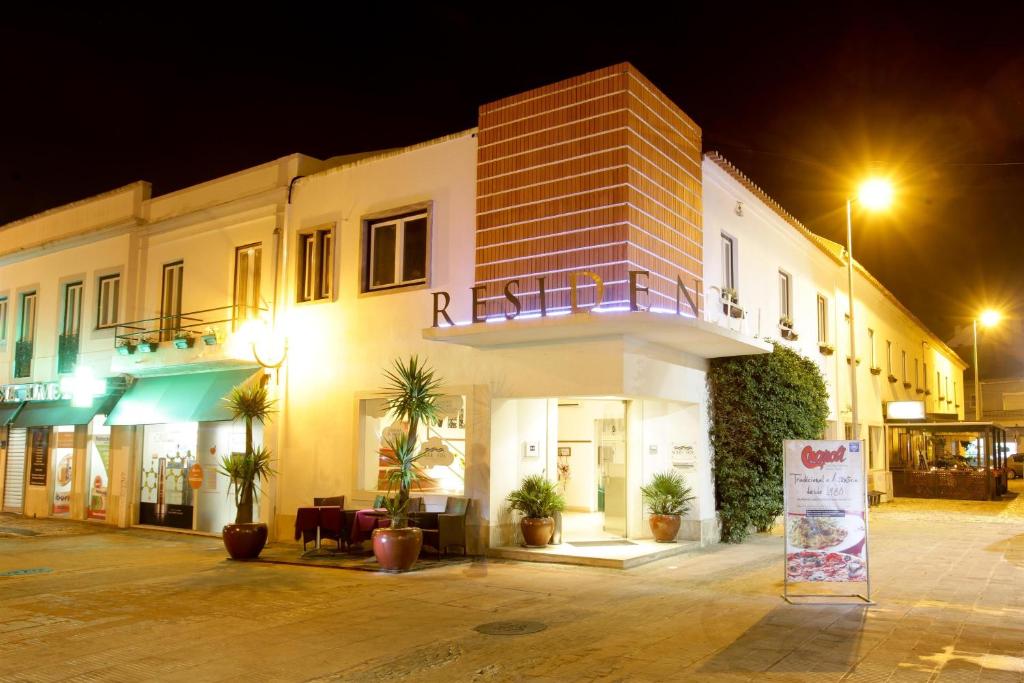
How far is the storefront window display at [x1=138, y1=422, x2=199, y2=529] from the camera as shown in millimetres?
17656

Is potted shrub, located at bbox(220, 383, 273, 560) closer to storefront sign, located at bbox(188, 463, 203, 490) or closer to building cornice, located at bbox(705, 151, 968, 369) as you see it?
storefront sign, located at bbox(188, 463, 203, 490)

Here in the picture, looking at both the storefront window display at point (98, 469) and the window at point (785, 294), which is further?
the storefront window display at point (98, 469)

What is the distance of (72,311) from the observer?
21.0m

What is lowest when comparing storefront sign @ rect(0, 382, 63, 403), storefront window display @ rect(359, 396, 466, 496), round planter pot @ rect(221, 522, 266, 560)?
round planter pot @ rect(221, 522, 266, 560)

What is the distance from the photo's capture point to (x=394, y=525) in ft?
39.5

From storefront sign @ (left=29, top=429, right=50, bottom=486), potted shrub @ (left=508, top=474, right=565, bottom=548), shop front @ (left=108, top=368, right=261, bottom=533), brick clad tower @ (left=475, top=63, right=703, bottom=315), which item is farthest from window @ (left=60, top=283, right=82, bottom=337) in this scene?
potted shrub @ (left=508, top=474, right=565, bottom=548)

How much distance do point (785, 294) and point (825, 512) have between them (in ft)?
35.4

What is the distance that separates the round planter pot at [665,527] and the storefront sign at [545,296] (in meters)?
3.52

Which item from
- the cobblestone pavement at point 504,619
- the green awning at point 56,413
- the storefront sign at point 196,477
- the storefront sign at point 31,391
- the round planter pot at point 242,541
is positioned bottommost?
the cobblestone pavement at point 504,619

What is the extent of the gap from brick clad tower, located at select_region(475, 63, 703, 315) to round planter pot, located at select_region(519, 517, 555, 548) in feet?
11.3

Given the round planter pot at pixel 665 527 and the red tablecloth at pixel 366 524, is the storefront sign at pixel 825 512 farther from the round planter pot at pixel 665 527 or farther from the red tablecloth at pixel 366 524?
the red tablecloth at pixel 366 524

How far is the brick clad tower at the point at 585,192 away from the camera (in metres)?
12.4

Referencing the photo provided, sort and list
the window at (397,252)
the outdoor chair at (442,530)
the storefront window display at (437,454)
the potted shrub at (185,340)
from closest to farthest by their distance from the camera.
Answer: the outdoor chair at (442,530) → the storefront window display at (437,454) → the window at (397,252) → the potted shrub at (185,340)

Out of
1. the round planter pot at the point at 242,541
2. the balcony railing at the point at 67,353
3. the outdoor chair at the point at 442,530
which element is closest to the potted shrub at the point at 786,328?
the outdoor chair at the point at 442,530
